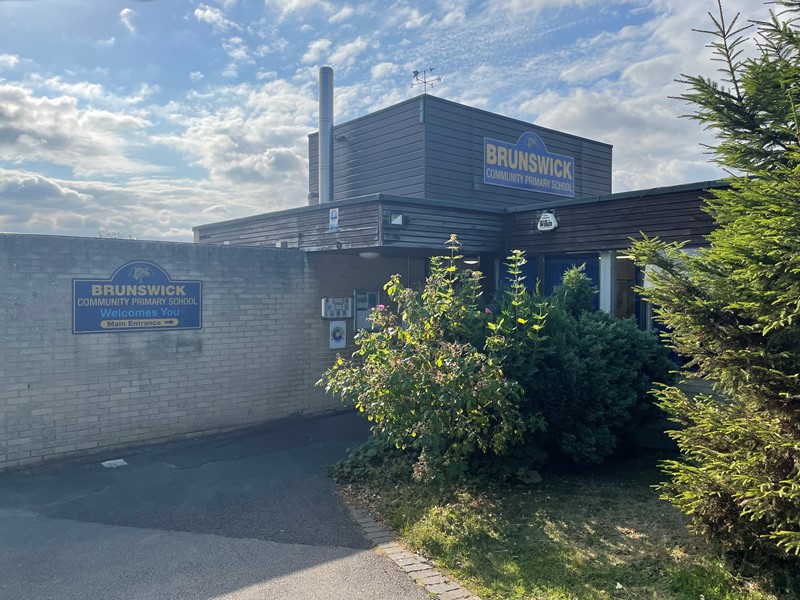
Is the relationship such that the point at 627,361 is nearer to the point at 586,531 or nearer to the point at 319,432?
the point at 586,531

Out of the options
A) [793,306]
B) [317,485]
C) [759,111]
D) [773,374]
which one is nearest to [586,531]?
[773,374]

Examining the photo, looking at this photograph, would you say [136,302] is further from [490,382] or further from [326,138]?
[326,138]

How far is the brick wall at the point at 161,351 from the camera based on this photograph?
754cm

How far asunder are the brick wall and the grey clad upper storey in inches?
118

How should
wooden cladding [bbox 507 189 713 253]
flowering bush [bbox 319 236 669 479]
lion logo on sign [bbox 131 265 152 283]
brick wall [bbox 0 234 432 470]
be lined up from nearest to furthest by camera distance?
flowering bush [bbox 319 236 669 479], brick wall [bbox 0 234 432 470], wooden cladding [bbox 507 189 713 253], lion logo on sign [bbox 131 265 152 283]

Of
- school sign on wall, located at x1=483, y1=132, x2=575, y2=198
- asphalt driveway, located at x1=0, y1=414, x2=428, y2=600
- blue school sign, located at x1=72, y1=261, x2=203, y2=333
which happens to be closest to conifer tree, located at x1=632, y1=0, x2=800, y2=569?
asphalt driveway, located at x1=0, y1=414, x2=428, y2=600

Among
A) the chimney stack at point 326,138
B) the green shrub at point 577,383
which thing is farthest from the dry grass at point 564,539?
the chimney stack at point 326,138

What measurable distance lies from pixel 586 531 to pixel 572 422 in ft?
5.31

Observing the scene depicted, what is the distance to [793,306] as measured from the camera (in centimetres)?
367

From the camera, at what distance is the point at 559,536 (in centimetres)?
500

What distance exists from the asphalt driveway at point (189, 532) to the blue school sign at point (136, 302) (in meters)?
1.82

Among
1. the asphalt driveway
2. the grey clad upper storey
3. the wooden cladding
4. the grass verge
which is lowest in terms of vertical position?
the asphalt driveway

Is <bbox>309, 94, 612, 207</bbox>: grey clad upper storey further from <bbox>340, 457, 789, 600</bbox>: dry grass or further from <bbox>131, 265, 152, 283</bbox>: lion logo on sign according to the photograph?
<bbox>340, 457, 789, 600</bbox>: dry grass

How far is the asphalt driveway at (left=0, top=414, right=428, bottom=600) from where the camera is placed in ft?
14.6
